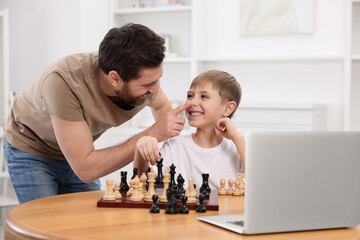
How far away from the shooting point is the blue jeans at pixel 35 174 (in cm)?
206

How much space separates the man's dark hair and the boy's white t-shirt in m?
0.32

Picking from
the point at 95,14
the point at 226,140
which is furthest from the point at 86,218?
the point at 95,14

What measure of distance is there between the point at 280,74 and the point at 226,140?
2487 mm

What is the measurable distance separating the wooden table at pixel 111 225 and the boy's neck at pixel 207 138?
0.57 metres

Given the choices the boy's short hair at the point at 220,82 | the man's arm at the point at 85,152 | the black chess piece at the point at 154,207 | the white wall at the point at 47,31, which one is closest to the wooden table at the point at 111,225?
the black chess piece at the point at 154,207

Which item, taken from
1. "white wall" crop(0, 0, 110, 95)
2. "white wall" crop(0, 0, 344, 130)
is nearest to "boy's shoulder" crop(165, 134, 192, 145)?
"white wall" crop(0, 0, 344, 130)

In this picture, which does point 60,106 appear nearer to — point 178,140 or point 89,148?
point 89,148

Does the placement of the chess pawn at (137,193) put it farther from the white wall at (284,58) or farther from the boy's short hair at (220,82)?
the white wall at (284,58)

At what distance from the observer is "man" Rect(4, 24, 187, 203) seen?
5.99 ft

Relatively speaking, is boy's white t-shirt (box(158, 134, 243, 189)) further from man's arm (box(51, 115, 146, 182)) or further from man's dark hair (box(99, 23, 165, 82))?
man's dark hair (box(99, 23, 165, 82))

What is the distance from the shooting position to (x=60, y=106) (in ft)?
5.93

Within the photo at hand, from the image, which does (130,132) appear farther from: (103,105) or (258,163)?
Result: (258,163)

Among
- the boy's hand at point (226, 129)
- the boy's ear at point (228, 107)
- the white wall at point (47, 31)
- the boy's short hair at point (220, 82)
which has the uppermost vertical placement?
the white wall at point (47, 31)

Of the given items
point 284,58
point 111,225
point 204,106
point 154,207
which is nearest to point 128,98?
point 204,106
